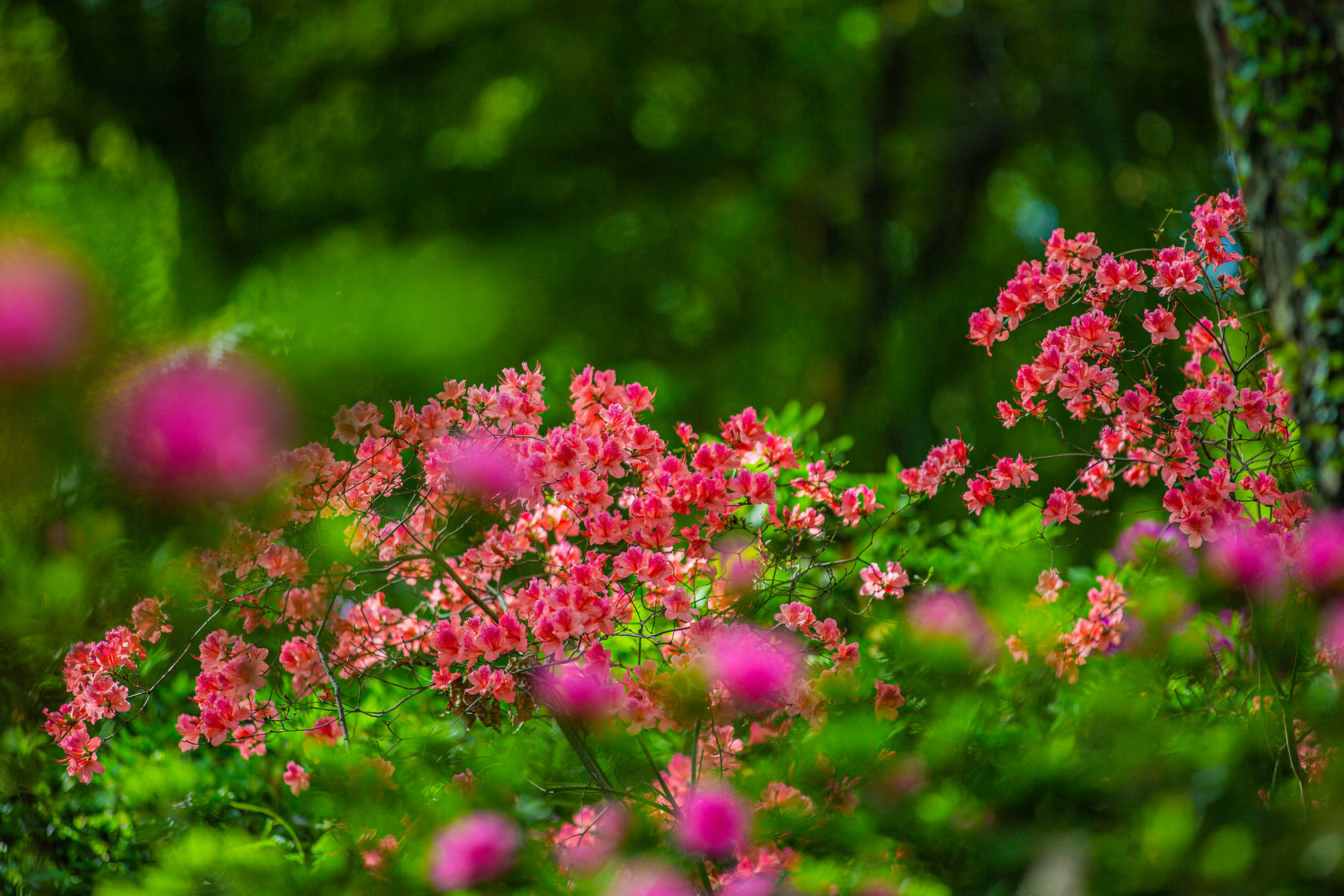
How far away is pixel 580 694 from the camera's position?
4.81 ft

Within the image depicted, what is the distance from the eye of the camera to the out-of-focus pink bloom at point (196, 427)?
136 centimetres

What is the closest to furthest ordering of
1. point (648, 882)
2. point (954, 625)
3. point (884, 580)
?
point (648, 882)
point (954, 625)
point (884, 580)

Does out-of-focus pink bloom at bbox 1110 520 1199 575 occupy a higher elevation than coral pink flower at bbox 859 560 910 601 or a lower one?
lower

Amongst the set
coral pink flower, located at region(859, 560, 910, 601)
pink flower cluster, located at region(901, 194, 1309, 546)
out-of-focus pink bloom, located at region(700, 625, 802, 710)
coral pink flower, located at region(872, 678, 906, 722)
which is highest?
pink flower cluster, located at region(901, 194, 1309, 546)

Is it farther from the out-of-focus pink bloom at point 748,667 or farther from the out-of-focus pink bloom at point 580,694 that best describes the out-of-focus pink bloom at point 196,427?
the out-of-focus pink bloom at point 748,667

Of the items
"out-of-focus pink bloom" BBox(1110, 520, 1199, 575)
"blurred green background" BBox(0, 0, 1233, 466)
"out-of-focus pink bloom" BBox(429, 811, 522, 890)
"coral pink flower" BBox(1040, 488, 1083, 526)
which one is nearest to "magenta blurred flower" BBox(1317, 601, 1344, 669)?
"out-of-focus pink bloom" BBox(1110, 520, 1199, 575)

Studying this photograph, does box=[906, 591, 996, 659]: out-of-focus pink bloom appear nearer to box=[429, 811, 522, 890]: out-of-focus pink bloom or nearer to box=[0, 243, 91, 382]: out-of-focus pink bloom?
box=[429, 811, 522, 890]: out-of-focus pink bloom

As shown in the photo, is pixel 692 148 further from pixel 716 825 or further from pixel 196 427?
pixel 716 825

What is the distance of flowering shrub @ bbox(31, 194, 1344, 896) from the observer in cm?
125

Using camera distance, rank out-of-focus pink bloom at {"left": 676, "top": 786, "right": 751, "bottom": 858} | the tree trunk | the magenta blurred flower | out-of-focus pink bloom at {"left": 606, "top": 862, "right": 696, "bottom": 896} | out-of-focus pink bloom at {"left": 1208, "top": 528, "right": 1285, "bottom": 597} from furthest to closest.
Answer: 1. the tree trunk
2. out-of-focus pink bloom at {"left": 1208, "top": 528, "right": 1285, "bottom": 597}
3. the magenta blurred flower
4. out-of-focus pink bloom at {"left": 676, "top": 786, "right": 751, "bottom": 858}
5. out-of-focus pink bloom at {"left": 606, "top": 862, "right": 696, "bottom": 896}

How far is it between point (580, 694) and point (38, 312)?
87 cm

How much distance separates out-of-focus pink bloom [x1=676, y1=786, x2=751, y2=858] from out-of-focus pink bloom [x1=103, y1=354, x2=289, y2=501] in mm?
813

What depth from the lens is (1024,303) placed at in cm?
174

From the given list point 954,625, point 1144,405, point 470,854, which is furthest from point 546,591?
point 1144,405
